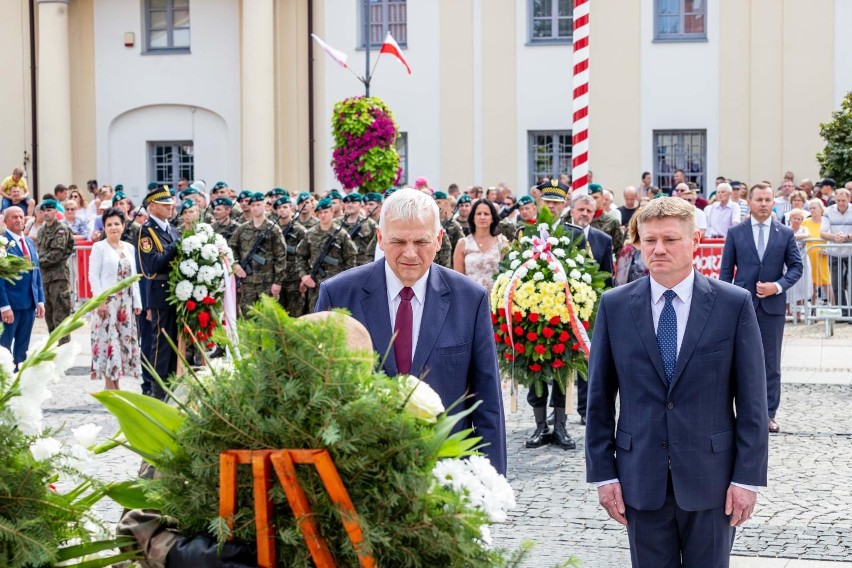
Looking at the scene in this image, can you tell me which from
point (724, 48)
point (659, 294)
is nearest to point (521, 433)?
point (659, 294)

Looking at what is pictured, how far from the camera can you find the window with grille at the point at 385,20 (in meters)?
31.0

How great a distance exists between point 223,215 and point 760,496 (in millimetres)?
12616

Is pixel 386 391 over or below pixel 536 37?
below

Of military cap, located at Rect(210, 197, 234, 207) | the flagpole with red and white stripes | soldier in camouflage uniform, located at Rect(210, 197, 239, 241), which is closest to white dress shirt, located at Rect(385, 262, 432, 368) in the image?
the flagpole with red and white stripes

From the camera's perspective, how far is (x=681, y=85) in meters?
29.5

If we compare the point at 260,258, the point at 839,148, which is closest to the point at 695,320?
the point at 260,258

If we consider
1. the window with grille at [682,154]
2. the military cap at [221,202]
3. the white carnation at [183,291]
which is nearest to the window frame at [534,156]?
the window with grille at [682,154]

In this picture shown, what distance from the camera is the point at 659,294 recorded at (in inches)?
197

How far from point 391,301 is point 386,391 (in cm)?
220

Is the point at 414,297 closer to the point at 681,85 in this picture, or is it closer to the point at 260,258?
the point at 260,258

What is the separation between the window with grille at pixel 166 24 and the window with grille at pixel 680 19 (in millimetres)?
11631

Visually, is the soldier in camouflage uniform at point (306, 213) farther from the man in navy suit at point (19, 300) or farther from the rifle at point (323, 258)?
the man in navy suit at point (19, 300)

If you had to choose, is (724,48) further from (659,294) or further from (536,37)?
(659,294)

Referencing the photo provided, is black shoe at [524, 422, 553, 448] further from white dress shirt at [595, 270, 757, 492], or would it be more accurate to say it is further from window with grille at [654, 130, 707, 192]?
window with grille at [654, 130, 707, 192]
